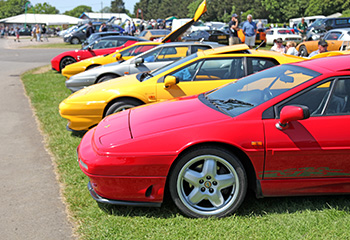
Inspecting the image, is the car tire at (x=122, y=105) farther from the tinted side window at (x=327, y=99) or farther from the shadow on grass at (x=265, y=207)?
the tinted side window at (x=327, y=99)

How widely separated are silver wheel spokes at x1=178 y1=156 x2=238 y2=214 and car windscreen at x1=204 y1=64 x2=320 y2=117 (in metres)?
0.50

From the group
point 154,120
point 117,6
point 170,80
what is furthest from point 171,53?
point 117,6

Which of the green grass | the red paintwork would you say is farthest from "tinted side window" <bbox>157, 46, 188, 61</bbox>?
the red paintwork

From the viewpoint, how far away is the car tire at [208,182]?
3373 millimetres

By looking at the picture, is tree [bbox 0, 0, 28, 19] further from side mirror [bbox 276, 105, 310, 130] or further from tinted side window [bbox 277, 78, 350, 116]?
side mirror [bbox 276, 105, 310, 130]

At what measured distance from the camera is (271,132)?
11.1ft

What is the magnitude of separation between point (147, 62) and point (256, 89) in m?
4.89

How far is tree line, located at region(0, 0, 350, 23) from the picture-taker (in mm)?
70375

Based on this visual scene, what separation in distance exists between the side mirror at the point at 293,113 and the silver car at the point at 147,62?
5.44m

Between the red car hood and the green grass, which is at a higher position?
the red car hood

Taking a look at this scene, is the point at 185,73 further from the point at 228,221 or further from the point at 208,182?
the point at 228,221

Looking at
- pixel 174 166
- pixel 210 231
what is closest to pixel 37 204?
pixel 174 166

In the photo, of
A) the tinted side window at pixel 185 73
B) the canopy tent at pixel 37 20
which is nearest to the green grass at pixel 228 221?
the tinted side window at pixel 185 73

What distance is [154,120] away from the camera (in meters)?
3.71
